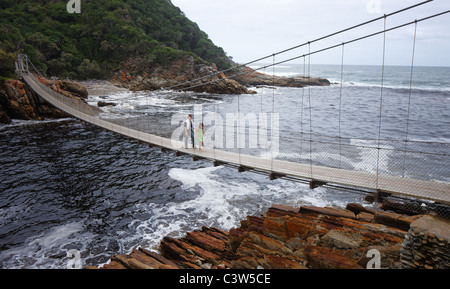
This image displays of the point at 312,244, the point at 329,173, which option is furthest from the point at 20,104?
the point at 312,244

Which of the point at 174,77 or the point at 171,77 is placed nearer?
the point at 171,77

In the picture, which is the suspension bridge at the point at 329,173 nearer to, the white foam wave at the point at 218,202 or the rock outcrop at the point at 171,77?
the white foam wave at the point at 218,202

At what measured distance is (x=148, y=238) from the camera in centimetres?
724

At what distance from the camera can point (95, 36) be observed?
132 ft

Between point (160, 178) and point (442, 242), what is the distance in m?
9.34

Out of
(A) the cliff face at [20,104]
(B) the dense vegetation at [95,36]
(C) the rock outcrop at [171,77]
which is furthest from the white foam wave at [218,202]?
(C) the rock outcrop at [171,77]

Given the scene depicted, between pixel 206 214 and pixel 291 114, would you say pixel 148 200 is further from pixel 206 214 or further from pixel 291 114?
pixel 291 114

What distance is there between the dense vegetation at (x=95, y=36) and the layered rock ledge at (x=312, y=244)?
95.4 feet

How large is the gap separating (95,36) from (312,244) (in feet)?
147

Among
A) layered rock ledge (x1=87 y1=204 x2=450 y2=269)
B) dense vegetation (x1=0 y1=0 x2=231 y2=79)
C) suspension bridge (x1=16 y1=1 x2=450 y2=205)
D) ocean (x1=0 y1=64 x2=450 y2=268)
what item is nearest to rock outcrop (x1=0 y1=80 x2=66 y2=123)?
ocean (x1=0 y1=64 x2=450 y2=268)

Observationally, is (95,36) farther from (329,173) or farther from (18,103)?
(329,173)

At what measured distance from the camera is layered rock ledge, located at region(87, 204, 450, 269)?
3.82 m

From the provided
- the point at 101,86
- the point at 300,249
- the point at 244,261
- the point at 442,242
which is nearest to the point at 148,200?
the point at 244,261
